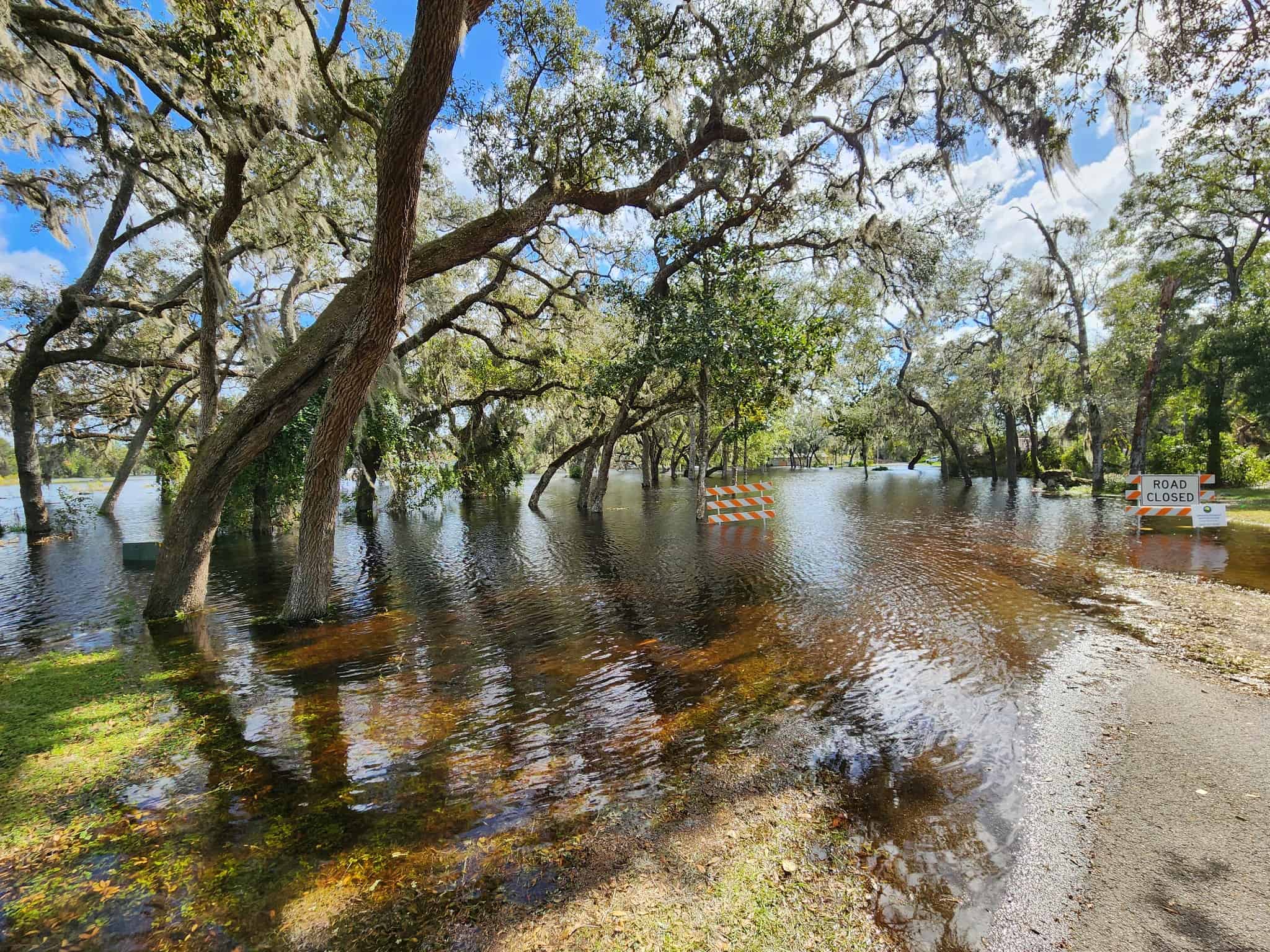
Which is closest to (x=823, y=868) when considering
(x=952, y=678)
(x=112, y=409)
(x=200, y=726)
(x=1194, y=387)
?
(x=952, y=678)

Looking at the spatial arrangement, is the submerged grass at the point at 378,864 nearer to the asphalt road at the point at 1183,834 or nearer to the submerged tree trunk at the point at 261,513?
the asphalt road at the point at 1183,834

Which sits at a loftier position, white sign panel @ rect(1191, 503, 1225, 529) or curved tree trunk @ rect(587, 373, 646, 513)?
curved tree trunk @ rect(587, 373, 646, 513)

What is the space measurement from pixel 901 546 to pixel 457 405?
15.9 metres

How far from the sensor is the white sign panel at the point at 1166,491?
37.9 feet

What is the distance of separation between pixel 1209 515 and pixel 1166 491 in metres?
0.85

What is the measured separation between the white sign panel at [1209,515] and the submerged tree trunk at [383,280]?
54.2ft

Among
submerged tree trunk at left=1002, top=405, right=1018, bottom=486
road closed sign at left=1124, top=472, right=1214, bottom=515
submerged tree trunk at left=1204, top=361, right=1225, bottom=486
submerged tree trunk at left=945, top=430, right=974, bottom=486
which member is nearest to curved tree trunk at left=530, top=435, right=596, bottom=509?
road closed sign at left=1124, top=472, right=1214, bottom=515

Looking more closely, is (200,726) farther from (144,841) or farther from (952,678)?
(952,678)

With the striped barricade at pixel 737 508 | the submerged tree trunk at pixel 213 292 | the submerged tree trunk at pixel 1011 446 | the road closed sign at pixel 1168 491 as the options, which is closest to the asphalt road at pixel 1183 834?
the road closed sign at pixel 1168 491

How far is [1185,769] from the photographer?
3398 millimetres

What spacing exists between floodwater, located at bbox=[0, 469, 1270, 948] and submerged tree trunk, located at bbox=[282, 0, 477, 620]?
1.15m

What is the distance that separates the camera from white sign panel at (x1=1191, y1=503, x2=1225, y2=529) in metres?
11.3

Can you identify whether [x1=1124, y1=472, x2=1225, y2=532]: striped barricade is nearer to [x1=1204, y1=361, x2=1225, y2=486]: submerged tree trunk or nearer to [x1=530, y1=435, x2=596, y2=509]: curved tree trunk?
[x1=1204, y1=361, x2=1225, y2=486]: submerged tree trunk

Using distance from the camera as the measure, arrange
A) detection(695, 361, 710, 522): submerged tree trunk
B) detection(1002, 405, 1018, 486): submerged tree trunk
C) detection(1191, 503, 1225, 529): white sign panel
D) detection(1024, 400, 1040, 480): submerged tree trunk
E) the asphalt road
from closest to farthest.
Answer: the asphalt road → detection(1191, 503, 1225, 529): white sign panel → detection(695, 361, 710, 522): submerged tree trunk → detection(1002, 405, 1018, 486): submerged tree trunk → detection(1024, 400, 1040, 480): submerged tree trunk
